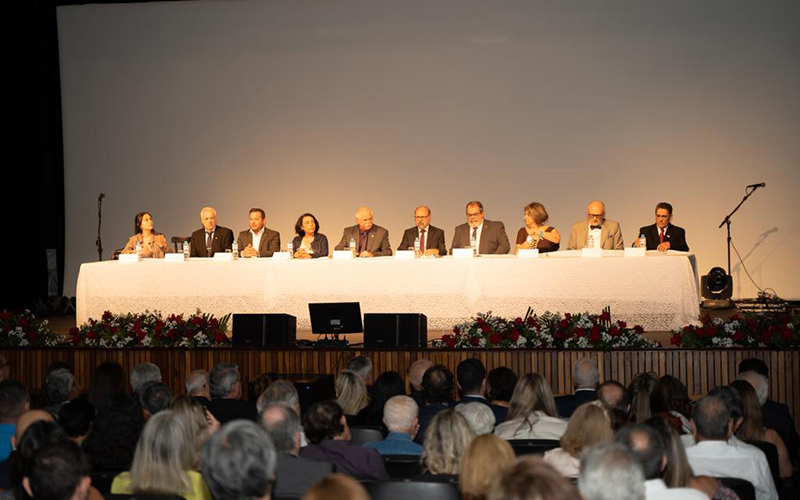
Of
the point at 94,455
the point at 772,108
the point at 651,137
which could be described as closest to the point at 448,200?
the point at 651,137

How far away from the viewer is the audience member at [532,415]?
3.84m

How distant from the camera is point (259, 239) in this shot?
9.07 m

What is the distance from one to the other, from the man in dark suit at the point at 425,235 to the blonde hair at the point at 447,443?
569cm

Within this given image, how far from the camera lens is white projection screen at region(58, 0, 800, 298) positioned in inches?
429

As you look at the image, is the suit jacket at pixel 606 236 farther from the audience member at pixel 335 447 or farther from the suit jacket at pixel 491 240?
the audience member at pixel 335 447

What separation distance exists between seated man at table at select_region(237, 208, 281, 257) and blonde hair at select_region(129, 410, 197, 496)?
5.97 metres

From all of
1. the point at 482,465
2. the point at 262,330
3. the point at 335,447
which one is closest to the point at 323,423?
the point at 335,447

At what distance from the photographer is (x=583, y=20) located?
36.2 ft

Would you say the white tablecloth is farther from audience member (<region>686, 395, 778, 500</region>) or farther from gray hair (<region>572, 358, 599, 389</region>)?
audience member (<region>686, 395, 778, 500</region>)

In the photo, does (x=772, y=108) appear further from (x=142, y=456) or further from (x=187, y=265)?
(x=142, y=456)

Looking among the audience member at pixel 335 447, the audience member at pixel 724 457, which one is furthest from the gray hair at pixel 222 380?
the audience member at pixel 724 457

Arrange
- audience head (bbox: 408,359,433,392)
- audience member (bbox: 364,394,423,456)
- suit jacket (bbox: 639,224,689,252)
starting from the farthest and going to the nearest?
1. suit jacket (bbox: 639,224,689,252)
2. audience head (bbox: 408,359,433,392)
3. audience member (bbox: 364,394,423,456)

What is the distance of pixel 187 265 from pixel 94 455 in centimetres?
477

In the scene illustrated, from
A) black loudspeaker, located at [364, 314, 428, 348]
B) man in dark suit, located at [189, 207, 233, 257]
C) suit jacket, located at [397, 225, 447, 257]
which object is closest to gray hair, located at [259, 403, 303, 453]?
black loudspeaker, located at [364, 314, 428, 348]
